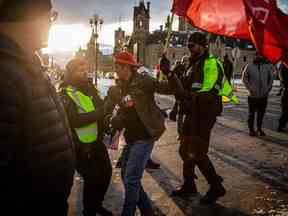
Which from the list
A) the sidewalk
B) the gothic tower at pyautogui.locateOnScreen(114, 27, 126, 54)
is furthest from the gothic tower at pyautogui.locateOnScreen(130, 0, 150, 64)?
the sidewalk

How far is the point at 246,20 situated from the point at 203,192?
2.41m

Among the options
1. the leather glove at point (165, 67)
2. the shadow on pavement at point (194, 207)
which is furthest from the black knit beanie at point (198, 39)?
the shadow on pavement at point (194, 207)

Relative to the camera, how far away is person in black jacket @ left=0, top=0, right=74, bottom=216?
1.56 metres

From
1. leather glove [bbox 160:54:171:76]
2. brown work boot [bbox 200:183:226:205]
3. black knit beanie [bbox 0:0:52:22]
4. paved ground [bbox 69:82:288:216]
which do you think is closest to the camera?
black knit beanie [bbox 0:0:52:22]

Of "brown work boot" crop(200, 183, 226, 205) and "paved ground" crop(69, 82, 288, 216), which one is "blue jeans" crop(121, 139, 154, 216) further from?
"brown work boot" crop(200, 183, 226, 205)

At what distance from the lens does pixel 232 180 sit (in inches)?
231

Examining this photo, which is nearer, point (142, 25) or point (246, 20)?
point (246, 20)

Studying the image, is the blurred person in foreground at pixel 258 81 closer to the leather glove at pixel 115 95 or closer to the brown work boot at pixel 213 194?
the brown work boot at pixel 213 194

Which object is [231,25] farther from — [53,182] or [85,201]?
[53,182]

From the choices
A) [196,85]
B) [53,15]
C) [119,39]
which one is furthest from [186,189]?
[119,39]

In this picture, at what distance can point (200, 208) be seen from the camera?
15.5ft

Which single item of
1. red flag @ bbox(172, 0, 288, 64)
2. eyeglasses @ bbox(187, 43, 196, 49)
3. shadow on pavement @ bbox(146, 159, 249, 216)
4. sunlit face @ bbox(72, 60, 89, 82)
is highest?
red flag @ bbox(172, 0, 288, 64)

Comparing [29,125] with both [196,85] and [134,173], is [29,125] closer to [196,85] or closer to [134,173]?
[134,173]

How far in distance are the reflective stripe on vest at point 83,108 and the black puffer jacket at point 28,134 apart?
213cm
